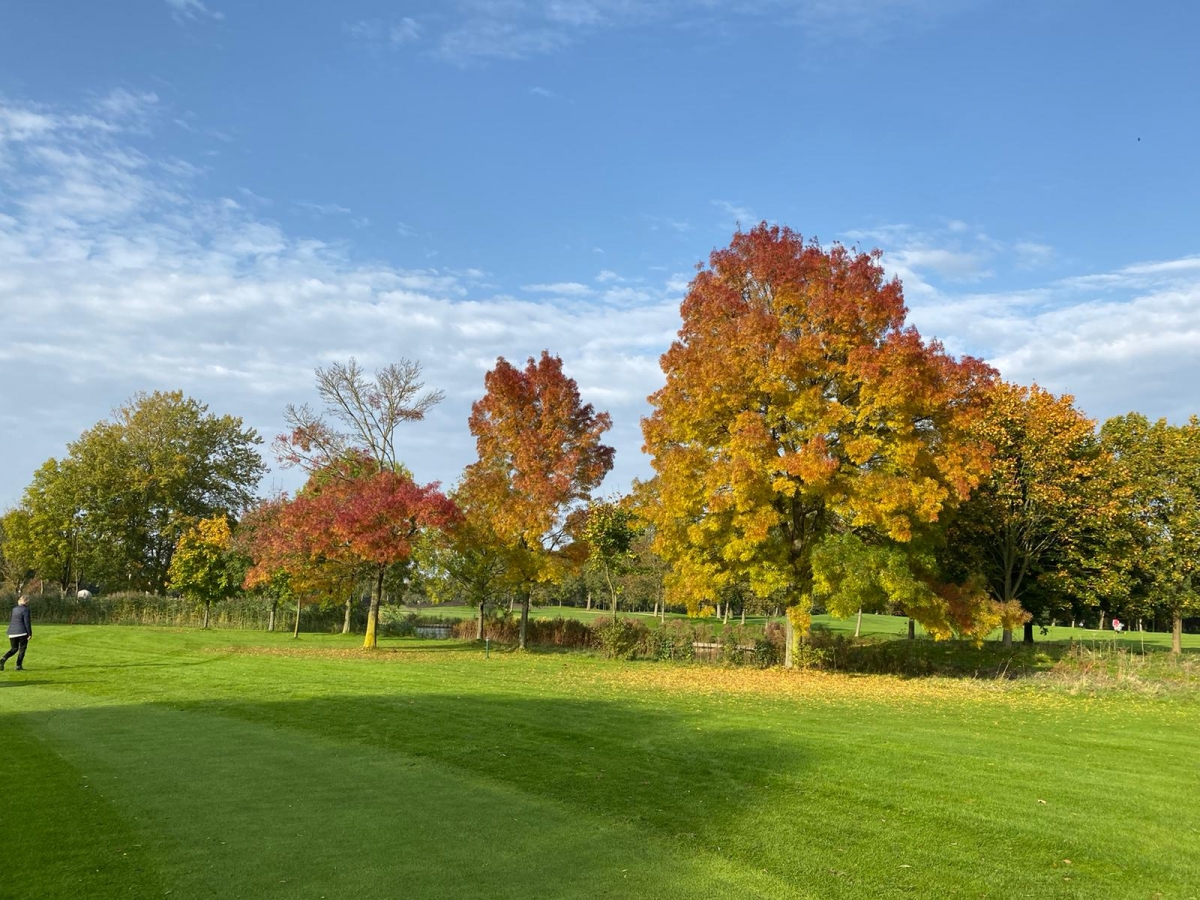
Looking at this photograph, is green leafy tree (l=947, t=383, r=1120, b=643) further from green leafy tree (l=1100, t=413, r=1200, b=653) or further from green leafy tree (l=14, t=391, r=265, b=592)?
green leafy tree (l=14, t=391, r=265, b=592)

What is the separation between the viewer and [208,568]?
40.9 meters

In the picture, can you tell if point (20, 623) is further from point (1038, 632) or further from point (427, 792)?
point (1038, 632)

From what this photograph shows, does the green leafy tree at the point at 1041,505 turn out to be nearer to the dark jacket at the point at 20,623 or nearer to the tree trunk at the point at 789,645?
the tree trunk at the point at 789,645

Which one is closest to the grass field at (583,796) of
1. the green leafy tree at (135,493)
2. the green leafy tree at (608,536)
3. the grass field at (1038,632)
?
the green leafy tree at (608,536)

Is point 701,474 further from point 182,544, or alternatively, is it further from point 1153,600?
point 182,544

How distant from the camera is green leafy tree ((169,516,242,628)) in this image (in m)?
40.9

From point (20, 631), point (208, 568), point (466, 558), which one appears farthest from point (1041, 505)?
point (208, 568)

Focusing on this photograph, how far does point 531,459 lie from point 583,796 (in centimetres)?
2105

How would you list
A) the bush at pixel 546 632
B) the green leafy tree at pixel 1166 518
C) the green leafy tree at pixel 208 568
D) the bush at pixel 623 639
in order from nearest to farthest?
1. the green leafy tree at pixel 1166 518
2. the bush at pixel 623 639
3. the bush at pixel 546 632
4. the green leafy tree at pixel 208 568

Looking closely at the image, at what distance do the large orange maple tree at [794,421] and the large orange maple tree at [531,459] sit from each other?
591cm

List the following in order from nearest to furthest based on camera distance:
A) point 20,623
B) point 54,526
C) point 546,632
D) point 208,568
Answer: point 20,623 → point 546,632 → point 208,568 → point 54,526

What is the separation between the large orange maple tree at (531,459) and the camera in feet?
94.4

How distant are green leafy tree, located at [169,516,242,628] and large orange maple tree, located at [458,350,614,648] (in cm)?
1782

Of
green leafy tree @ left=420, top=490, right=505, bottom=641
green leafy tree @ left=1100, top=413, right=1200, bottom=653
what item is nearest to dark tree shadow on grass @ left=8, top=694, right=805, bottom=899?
green leafy tree @ left=420, top=490, right=505, bottom=641
